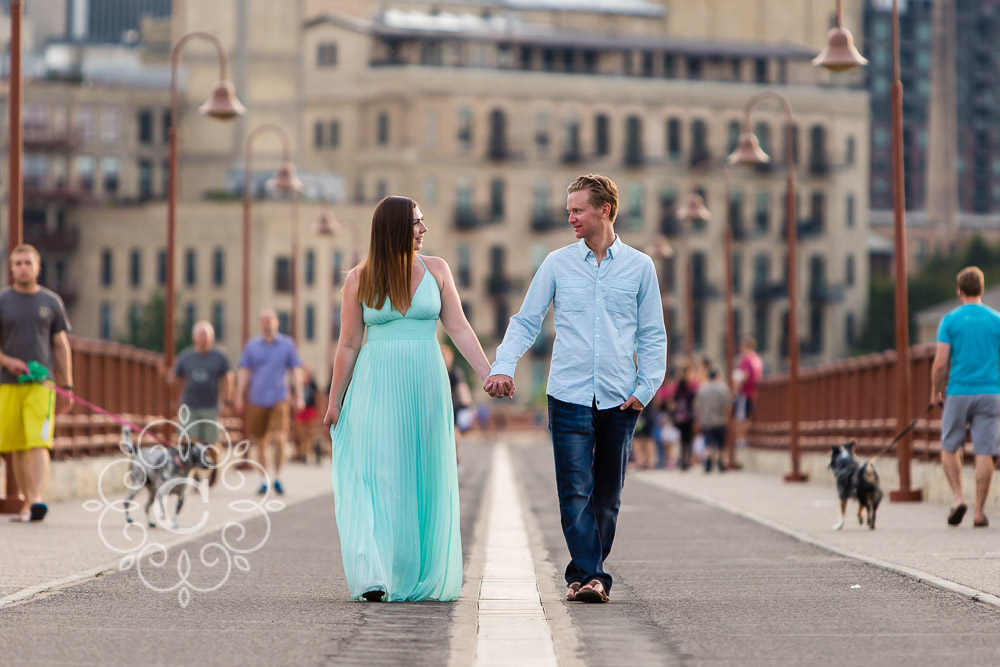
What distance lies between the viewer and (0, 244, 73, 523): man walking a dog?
1559 cm

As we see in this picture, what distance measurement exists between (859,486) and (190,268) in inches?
3631

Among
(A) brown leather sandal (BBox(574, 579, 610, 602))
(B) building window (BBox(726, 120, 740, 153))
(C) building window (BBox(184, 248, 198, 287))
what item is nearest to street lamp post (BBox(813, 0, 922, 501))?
(A) brown leather sandal (BBox(574, 579, 610, 602))

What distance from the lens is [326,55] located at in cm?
11325

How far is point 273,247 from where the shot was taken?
10456cm

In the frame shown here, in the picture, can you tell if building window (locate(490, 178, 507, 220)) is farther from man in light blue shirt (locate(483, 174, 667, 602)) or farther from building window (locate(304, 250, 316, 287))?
man in light blue shirt (locate(483, 174, 667, 602))

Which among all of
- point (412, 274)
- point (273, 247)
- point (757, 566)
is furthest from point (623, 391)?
point (273, 247)

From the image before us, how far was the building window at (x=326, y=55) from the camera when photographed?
371 feet

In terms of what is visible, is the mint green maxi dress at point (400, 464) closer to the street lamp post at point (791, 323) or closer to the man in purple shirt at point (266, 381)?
the man in purple shirt at point (266, 381)

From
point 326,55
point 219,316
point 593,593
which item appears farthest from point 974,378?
point 326,55

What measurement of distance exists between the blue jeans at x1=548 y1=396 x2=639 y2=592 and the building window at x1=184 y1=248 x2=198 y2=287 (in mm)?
97334

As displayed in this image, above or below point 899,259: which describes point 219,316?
above

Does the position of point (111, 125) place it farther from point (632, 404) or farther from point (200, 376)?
point (632, 404)

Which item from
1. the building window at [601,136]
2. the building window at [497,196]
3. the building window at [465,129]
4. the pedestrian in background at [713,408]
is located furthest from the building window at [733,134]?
the pedestrian in background at [713,408]

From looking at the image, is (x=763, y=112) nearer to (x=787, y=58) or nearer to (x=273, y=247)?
(x=787, y=58)
